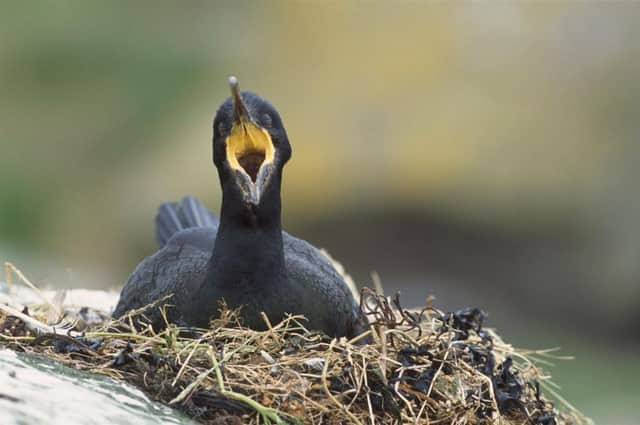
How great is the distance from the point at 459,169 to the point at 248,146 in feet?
22.4

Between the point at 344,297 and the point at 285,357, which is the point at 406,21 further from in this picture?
the point at 285,357

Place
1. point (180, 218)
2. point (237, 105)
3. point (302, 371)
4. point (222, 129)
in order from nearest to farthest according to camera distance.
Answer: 1. point (302, 371)
2. point (237, 105)
3. point (222, 129)
4. point (180, 218)

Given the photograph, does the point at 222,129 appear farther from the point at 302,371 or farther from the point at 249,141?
the point at 302,371

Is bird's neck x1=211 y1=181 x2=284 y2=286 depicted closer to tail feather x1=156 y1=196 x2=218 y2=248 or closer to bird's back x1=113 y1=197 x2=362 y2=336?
bird's back x1=113 y1=197 x2=362 y2=336

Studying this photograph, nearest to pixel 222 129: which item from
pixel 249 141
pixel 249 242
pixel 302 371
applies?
pixel 249 141

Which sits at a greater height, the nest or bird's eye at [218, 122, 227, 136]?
bird's eye at [218, 122, 227, 136]

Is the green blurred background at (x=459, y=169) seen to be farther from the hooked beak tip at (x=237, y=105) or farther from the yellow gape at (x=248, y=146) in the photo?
the hooked beak tip at (x=237, y=105)

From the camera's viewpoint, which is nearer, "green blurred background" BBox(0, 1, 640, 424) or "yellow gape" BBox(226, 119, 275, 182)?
"yellow gape" BBox(226, 119, 275, 182)

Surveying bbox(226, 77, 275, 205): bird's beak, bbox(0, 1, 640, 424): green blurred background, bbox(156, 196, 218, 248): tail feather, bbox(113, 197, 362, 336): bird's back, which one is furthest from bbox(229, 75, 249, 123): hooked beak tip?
bbox(0, 1, 640, 424): green blurred background

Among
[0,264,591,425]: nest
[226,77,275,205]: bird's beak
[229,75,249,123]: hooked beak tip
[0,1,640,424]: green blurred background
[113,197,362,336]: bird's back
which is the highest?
[0,1,640,424]: green blurred background

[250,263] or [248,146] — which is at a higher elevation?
[248,146]

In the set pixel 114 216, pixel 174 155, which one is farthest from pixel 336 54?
pixel 114 216

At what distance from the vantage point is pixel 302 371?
3.83m

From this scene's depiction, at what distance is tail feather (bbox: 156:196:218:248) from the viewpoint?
251 inches
